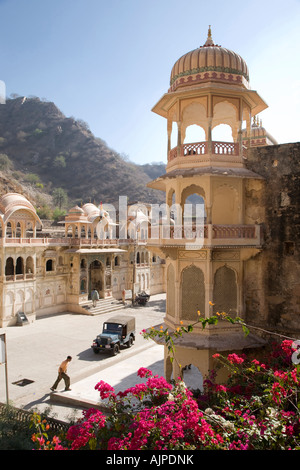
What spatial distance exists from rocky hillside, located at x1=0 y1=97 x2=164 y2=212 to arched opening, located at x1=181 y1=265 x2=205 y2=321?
70.8m

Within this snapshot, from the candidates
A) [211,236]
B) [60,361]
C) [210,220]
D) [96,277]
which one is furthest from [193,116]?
[96,277]

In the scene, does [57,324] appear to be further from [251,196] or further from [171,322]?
[251,196]

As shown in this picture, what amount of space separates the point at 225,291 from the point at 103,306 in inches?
774

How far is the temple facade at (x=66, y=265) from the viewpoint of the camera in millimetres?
23016

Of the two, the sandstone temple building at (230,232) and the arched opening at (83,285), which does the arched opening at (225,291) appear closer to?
the sandstone temple building at (230,232)

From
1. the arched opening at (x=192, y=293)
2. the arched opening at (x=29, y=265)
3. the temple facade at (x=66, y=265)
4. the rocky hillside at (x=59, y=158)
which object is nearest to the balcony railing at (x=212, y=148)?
the arched opening at (x=192, y=293)

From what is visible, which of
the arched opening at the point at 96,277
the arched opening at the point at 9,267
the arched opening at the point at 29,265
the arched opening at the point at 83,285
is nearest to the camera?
the arched opening at the point at 9,267

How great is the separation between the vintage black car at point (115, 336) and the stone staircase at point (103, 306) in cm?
777

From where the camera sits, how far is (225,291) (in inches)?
432

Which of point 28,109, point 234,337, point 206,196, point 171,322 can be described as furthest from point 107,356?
point 28,109

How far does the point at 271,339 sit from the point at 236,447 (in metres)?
6.20

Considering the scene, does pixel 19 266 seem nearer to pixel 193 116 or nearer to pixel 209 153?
pixel 193 116

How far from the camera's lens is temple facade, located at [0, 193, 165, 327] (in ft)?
75.5

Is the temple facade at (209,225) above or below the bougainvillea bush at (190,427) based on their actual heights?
above
